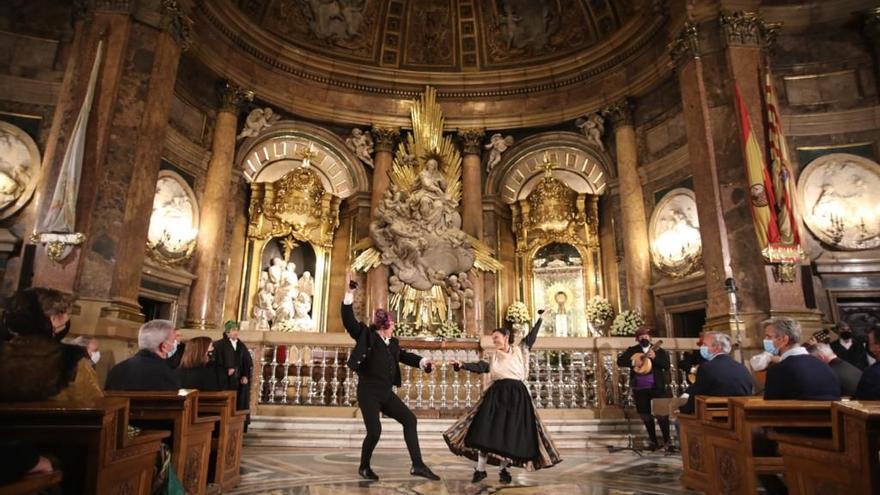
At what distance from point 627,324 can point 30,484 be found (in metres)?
10.8

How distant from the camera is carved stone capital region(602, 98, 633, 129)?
12.8 metres

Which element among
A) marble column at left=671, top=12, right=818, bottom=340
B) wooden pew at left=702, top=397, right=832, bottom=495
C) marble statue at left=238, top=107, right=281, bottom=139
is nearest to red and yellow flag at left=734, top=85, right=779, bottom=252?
marble column at left=671, top=12, right=818, bottom=340

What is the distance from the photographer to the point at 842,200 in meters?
9.66

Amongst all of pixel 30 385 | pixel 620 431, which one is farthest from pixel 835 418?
pixel 620 431

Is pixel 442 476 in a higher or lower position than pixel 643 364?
lower

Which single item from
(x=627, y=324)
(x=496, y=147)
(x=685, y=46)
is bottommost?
(x=627, y=324)

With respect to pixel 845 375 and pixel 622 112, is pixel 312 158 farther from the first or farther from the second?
pixel 845 375

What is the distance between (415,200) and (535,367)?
5071mm

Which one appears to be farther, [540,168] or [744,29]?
[540,168]

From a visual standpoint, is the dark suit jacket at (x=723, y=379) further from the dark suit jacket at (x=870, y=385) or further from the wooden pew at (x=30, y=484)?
the wooden pew at (x=30, y=484)

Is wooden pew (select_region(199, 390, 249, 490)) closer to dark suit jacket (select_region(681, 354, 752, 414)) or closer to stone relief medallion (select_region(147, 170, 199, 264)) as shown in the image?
dark suit jacket (select_region(681, 354, 752, 414))

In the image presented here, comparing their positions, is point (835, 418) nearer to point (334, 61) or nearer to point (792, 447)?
point (792, 447)

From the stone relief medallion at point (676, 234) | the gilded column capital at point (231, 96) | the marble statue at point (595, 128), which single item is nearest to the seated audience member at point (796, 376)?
the stone relief medallion at point (676, 234)

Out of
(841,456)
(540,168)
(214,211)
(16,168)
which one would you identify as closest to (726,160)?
(540,168)
